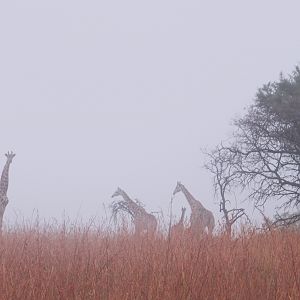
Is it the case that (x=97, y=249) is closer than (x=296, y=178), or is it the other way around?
(x=97, y=249)

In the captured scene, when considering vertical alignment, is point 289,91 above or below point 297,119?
above

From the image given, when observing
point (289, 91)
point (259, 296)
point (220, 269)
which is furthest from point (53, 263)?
point (289, 91)

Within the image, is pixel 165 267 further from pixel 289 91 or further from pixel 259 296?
pixel 289 91

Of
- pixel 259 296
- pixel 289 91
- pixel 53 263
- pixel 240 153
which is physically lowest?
pixel 259 296

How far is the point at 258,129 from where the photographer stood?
16.5 meters

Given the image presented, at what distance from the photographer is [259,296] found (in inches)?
185

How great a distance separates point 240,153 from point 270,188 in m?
1.51

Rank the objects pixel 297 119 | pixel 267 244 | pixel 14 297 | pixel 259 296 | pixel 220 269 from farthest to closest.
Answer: pixel 297 119 < pixel 267 244 < pixel 220 269 < pixel 259 296 < pixel 14 297

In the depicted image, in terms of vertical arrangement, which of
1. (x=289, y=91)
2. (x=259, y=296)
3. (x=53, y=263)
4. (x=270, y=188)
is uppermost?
(x=289, y=91)

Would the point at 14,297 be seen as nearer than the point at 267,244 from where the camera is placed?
Yes

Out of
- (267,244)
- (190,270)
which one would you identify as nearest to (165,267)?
(190,270)

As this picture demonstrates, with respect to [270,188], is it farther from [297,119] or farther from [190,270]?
[190,270]

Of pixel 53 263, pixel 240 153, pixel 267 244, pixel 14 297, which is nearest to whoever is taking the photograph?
pixel 14 297

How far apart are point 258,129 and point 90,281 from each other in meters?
12.4
